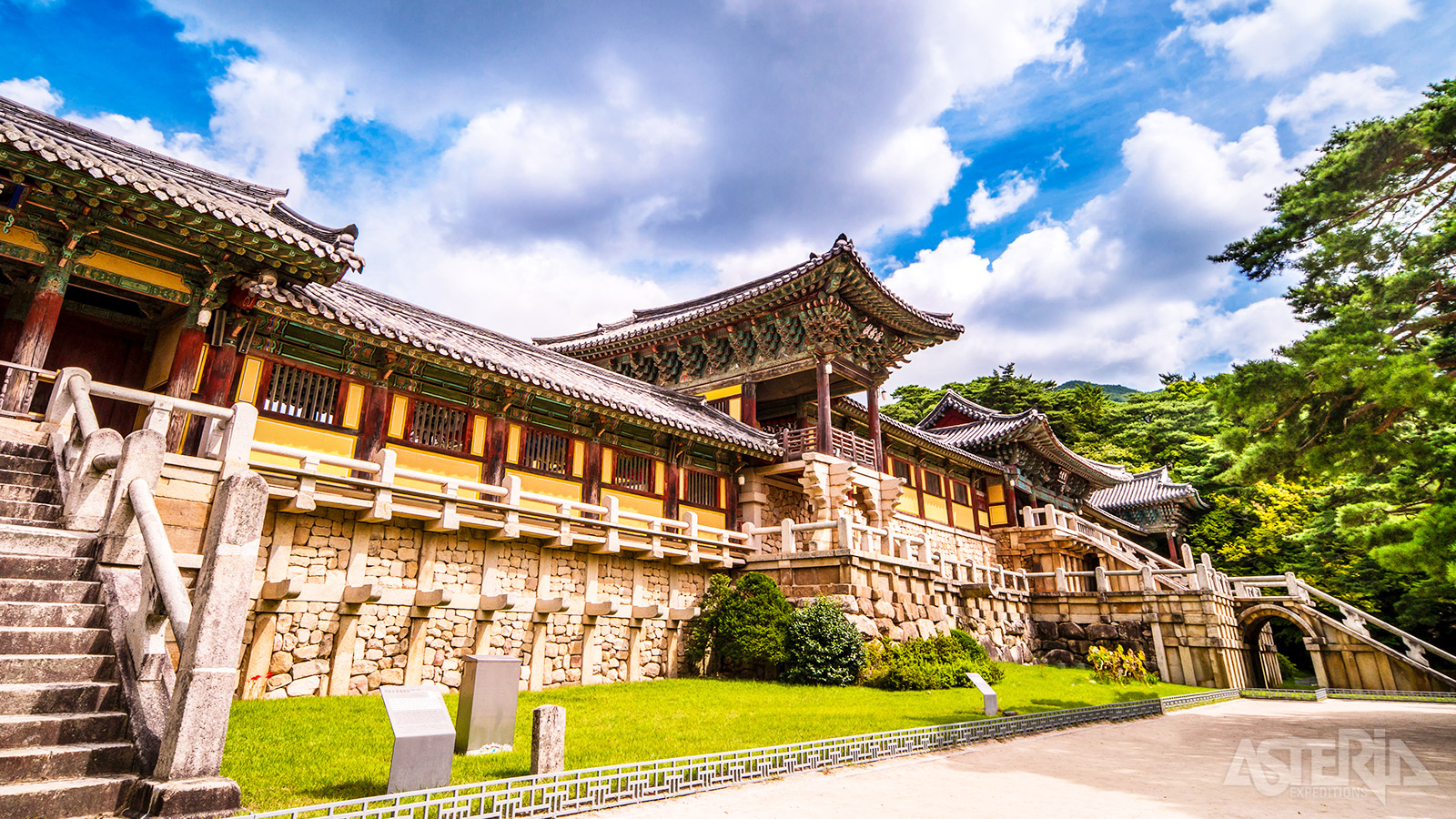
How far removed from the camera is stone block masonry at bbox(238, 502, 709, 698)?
33.6ft

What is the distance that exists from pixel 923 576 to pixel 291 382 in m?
15.3

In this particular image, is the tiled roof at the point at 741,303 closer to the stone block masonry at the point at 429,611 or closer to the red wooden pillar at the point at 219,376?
the stone block masonry at the point at 429,611

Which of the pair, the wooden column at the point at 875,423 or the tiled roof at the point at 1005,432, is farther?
the tiled roof at the point at 1005,432

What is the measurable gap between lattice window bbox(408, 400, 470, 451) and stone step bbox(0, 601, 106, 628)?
8.05 meters

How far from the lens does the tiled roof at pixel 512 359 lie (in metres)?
12.2

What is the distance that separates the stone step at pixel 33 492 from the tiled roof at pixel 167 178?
3.92 metres

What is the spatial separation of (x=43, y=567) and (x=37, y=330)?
5.61 metres

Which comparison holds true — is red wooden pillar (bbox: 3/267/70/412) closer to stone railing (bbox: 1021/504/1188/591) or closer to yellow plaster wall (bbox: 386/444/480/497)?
yellow plaster wall (bbox: 386/444/480/497)

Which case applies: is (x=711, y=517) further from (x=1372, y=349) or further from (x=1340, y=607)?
(x=1340, y=607)

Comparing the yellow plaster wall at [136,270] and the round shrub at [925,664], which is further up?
the yellow plaster wall at [136,270]

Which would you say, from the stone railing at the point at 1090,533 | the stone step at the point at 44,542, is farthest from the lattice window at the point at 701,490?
the stone railing at the point at 1090,533

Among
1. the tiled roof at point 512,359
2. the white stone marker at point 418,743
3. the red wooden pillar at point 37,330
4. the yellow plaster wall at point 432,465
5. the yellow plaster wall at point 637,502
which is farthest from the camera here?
the yellow plaster wall at point 637,502

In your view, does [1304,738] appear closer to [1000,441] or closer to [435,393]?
[435,393]

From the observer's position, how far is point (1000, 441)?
32.3m
